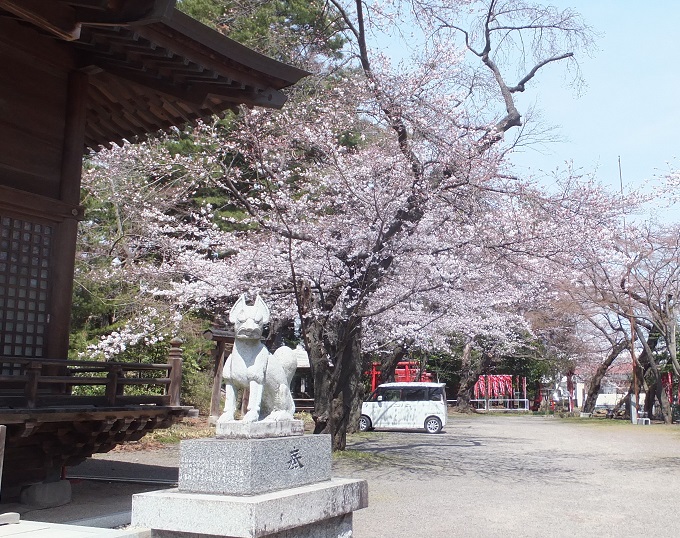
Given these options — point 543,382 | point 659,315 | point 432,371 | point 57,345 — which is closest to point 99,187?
point 57,345

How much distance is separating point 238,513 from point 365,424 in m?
20.4

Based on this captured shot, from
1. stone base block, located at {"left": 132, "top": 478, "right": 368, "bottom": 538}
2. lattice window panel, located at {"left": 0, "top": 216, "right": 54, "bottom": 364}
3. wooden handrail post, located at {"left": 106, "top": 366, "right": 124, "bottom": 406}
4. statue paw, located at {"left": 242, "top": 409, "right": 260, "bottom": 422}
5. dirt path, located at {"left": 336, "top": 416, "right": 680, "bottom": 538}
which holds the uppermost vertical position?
lattice window panel, located at {"left": 0, "top": 216, "right": 54, "bottom": 364}

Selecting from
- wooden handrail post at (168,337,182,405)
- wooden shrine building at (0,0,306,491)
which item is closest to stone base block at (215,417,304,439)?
wooden shrine building at (0,0,306,491)

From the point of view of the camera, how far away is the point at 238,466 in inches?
179

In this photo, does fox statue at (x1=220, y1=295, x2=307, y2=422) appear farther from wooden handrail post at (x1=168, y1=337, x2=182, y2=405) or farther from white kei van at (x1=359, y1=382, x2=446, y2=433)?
white kei van at (x1=359, y1=382, x2=446, y2=433)

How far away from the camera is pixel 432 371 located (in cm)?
4041

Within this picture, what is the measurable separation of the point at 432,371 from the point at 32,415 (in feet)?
112

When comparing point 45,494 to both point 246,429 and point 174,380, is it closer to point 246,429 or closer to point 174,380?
point 174,380

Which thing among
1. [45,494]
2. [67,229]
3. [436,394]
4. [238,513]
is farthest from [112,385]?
[436,394]

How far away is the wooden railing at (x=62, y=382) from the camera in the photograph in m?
7.70

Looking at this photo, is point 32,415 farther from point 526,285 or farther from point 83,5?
point 526,285

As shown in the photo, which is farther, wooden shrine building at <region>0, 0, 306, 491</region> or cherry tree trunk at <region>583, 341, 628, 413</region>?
cherry tree trunk at <region>583, 341, 628, 413</region>

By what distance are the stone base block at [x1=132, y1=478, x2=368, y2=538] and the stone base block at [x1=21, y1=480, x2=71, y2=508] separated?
4.85 metres

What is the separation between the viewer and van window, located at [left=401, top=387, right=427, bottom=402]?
24406mm
